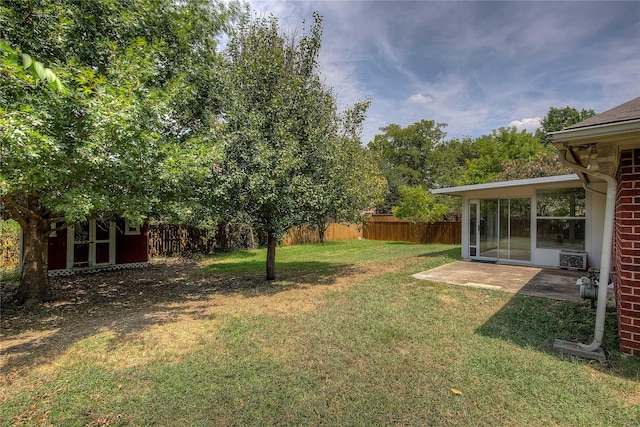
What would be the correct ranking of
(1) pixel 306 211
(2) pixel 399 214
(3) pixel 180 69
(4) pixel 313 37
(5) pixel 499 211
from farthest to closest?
(2) pixel 399 214 → (5) pixel 499 211 → (4) pixel 313 37 → (1) pixel 306 211 → (3) pixel 180 69

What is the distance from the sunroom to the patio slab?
71 centimetres

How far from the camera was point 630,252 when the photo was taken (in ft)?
11.5

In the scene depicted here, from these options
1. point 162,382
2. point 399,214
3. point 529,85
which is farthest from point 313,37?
point 399,214

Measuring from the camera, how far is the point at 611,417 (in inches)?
100

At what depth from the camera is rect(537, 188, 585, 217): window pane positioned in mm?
9234

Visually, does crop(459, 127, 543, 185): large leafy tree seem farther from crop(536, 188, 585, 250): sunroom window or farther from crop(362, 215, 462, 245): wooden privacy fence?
crop(536, 188, 585, 250): sunroom window

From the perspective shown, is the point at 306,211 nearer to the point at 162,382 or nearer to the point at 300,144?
the point at 300,144

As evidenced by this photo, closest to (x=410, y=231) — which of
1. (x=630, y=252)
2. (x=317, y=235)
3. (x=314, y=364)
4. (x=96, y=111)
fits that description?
(x=317, y=235)

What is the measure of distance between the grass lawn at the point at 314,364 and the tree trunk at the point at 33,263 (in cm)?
39

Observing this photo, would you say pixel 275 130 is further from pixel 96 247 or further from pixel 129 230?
pixel 96 247

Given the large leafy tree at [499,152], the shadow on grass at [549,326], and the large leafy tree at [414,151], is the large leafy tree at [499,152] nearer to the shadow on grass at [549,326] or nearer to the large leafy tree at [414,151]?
the large leafy tree at [414,151]

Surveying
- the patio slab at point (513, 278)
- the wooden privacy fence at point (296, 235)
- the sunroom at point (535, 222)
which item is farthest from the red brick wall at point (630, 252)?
the wooden privacy fence at point (296, 235)

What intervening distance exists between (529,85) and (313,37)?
937 centimetres

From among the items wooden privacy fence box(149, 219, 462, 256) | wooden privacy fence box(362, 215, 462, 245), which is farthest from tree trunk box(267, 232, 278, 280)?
wooden privacy fence box(362, 215, 462, 245)
